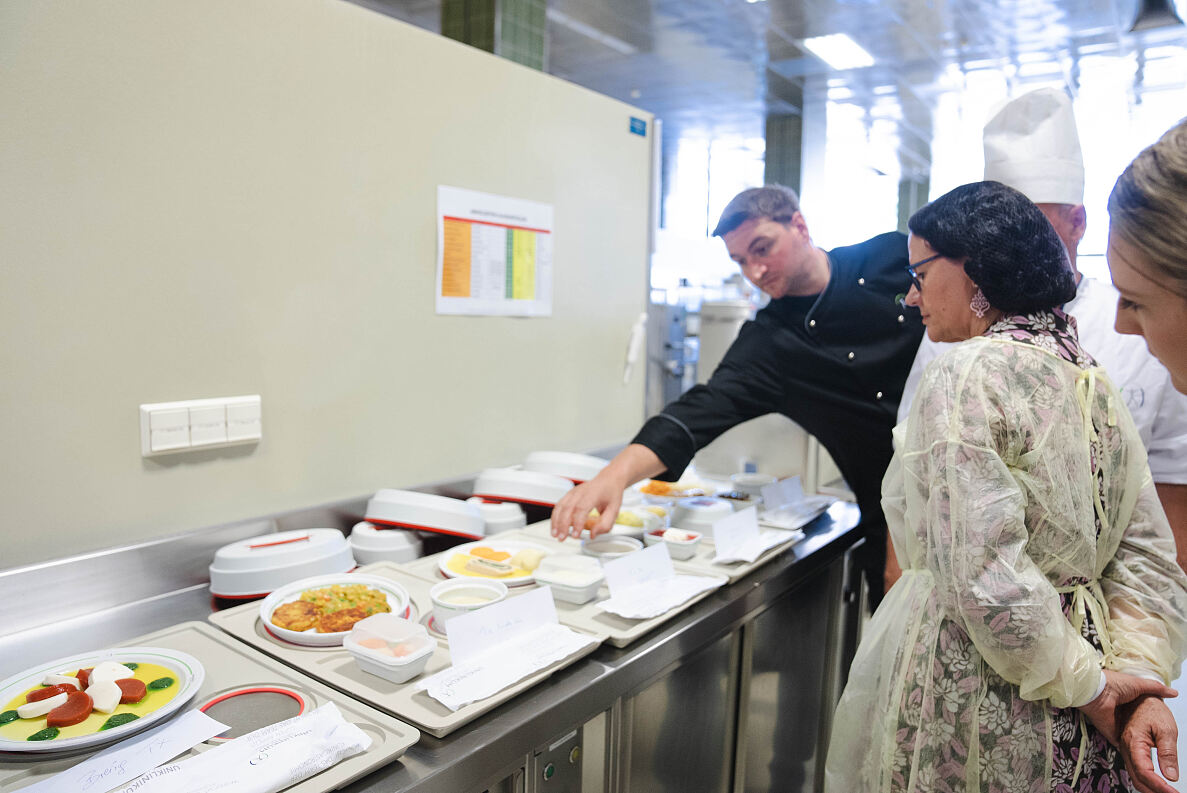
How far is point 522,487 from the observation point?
1845mm

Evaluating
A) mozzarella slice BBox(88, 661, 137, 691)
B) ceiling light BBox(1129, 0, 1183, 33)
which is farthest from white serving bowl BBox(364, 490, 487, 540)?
ceiling light BBox(1129, 0, 1183, 33)

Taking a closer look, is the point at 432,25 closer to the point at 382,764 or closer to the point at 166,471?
the point at 166,471

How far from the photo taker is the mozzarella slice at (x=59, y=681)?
974 mm

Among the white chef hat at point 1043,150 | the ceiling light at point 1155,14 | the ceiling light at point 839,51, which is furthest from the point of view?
the ceiling light at point 839,51

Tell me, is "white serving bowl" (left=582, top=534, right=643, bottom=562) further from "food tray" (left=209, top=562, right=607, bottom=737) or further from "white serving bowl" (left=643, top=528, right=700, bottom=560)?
"food tray" (left=209, top=562, right=607, bottom=737)

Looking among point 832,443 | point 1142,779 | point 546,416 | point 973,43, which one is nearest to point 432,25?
point 973,43

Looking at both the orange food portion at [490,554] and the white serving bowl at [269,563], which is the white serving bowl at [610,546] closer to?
the orange food portion at [490,554]

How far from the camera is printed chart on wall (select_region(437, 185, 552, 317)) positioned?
1.92m

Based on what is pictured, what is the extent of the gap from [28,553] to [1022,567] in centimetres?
157

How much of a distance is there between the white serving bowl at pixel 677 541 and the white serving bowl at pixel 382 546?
51 centimetres

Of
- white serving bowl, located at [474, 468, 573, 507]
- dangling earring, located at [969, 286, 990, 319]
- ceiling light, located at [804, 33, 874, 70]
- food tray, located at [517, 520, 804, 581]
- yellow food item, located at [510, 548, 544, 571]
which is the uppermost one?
ceiling light, located at [804, 33, 874, 70]

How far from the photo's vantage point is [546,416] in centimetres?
229

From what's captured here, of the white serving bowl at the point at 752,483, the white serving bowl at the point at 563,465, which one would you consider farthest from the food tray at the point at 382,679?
the white serving bowl at the point at 752,483

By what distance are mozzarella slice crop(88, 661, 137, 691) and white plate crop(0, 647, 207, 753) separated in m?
0.04
